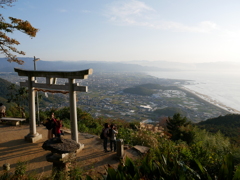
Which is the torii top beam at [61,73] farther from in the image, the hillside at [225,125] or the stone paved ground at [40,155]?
the hillside at [225,125]

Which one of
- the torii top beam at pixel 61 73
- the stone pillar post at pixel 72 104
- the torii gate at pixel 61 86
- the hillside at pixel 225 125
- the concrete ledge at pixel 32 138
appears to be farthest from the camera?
the hillside at pixel 225 125

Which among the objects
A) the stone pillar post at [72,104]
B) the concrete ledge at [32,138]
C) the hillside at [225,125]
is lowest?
the hillside at [225,125]

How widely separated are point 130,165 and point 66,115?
33.4 ft

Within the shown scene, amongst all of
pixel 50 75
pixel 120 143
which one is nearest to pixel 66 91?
pixel 50 75

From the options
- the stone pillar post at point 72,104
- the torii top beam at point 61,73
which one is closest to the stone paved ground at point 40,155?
the stone pillar post at point 72,104

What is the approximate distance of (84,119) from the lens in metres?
12.5

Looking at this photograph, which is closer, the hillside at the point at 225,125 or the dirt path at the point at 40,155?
the dirt path at the point at 40,155

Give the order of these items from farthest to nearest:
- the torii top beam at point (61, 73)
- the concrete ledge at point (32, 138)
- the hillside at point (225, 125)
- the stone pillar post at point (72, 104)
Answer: the hillside at point (225, 125) → the concrete ledge at point (32, 138) → the stone pillar post at point (72, 104) → the torii top beam at point (61, 73)

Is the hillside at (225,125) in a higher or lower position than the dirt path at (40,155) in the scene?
lower

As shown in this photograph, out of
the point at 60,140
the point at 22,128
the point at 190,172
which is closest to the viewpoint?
the point at 190,172

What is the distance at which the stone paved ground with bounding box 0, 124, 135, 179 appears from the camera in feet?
18.7

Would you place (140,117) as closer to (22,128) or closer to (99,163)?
(22,128)

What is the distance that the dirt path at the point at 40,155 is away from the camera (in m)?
5.70

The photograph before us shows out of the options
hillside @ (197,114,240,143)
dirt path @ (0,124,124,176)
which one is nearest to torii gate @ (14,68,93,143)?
dirt path @ (0,124,124,176)
